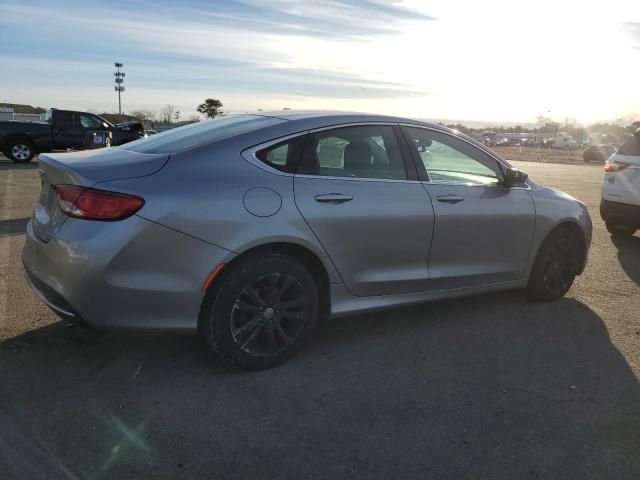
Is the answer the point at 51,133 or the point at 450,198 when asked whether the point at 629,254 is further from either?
the point at 51,133

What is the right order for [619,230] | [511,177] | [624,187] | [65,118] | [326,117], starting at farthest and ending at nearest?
[65,118] → [619,230] → [624,187] → [511,177] → [326,117]

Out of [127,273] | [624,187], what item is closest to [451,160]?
[127,273]

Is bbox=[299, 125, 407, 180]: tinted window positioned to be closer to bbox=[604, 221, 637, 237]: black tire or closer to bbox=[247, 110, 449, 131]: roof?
bbox=[247, 110, 449, 131]: roof

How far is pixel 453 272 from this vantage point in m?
4.33

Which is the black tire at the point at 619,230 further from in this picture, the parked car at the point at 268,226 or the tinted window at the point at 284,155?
the tinted window at the point at 284,155

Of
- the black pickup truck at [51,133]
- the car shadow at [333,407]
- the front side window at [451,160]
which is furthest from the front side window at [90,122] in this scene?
the front side window at [451,160]

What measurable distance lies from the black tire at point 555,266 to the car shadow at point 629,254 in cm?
117

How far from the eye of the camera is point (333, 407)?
126 inches

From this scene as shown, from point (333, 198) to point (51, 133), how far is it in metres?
18.0

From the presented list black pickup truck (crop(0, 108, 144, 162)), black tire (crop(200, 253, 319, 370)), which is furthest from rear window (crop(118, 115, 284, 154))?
black pickup truck (crop(0, 108, 144, 162))

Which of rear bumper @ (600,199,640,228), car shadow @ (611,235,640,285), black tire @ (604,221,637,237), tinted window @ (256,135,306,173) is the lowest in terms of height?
car shadow @ (611,235,640,285)

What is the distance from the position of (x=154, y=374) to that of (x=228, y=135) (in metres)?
1.56

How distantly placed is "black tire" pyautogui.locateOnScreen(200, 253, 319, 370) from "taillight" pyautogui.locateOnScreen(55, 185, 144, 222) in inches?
25.8

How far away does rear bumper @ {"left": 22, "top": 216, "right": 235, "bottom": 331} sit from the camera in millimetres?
3027
